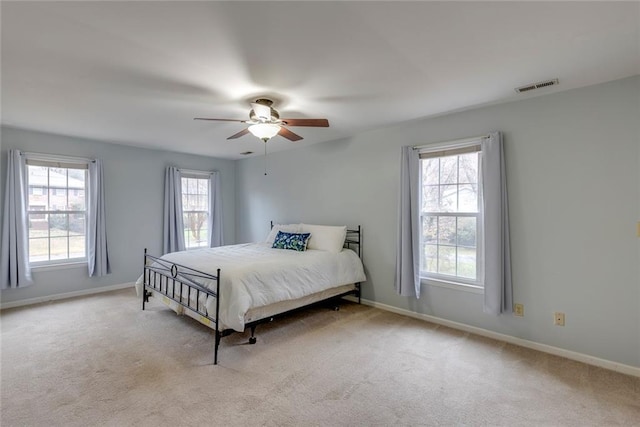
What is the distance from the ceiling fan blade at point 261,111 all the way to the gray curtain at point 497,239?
7.37 feet

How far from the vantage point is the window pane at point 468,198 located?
11.0 feet

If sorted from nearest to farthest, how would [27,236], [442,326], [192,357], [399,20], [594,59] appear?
[399,20] → [594,59] → [192,357] → [442,326] → [27,236]

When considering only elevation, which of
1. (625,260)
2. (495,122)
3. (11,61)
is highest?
(11,61)

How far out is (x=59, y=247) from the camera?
4.52 m

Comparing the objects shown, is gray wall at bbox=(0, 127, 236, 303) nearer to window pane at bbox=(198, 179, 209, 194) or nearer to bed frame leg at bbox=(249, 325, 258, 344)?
window pane at bbox=(198, 179, 209, 194)

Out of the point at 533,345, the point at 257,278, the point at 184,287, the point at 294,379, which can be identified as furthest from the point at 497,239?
the point at 184,287

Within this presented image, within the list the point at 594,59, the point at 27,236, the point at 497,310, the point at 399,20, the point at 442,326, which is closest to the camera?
the point at 399,20

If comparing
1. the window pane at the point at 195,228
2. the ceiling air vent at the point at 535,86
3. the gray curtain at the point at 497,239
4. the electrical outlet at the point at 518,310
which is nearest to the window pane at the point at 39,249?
the window pane at the point at 195,228

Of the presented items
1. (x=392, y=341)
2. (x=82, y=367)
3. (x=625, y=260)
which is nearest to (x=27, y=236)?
(x=82, y=367)

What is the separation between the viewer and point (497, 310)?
3008 millimetres

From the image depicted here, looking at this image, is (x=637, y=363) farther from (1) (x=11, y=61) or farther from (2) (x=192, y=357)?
(1) (x=11, y=61)

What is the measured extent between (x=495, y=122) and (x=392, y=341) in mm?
2498

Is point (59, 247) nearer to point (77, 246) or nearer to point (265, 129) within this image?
point (77, 246)

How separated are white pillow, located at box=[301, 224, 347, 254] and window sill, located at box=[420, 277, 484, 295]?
1.18m
